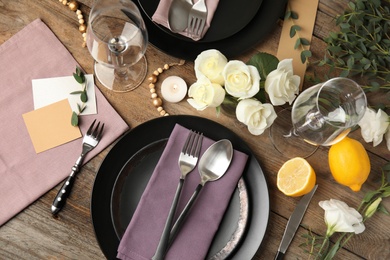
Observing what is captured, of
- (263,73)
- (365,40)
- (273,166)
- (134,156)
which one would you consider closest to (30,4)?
(134,156)

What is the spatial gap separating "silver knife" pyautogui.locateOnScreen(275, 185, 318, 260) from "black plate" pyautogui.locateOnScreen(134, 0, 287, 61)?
374 millimetres

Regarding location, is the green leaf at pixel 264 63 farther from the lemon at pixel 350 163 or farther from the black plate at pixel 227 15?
the lemon at pixel 350 163

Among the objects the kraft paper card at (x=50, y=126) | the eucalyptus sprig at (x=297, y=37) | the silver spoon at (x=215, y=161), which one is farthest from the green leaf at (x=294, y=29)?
the kraft paper card at (x=50, y=126)

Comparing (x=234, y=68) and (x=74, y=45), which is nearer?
(x=234, y=68)

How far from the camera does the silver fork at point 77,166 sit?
100cm

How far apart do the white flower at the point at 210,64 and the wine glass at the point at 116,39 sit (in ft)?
0.46

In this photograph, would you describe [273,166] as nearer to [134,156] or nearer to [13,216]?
[134,156]

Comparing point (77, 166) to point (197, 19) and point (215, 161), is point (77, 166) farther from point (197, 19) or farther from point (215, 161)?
point (197, 19)

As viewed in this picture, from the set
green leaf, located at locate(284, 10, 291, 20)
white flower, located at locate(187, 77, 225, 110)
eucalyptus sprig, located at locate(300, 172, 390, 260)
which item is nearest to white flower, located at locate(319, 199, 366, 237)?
eucalyptus sprig, located at locate(300, 172, 390, 260)

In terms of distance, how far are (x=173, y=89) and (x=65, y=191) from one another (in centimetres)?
34

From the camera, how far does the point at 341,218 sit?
0.97 metres

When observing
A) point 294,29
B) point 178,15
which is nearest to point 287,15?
point 294,29

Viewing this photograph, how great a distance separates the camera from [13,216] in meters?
0.99

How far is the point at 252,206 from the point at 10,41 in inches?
26.8
